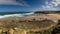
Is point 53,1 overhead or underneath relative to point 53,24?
overhead

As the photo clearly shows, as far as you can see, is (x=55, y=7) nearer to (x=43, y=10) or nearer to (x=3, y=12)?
(x=43, y=10)

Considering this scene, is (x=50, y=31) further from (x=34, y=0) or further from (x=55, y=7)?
(x=34, y=0)

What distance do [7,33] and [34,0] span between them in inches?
22.2

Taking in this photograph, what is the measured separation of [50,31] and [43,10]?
0.31 m

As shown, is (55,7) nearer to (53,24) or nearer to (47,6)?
(47,6)

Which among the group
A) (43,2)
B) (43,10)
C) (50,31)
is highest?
(43,2)

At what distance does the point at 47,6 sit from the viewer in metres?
1.64

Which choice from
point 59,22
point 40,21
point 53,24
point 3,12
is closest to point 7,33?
point 3,12

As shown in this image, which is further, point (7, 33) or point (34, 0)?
point (34, 0)

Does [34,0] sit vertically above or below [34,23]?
above

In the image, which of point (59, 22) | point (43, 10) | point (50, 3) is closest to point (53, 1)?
point (50, 3)

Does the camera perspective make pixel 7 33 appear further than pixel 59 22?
No

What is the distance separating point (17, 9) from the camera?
1.61m

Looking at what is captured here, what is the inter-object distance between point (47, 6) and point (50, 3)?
6 centimetres
